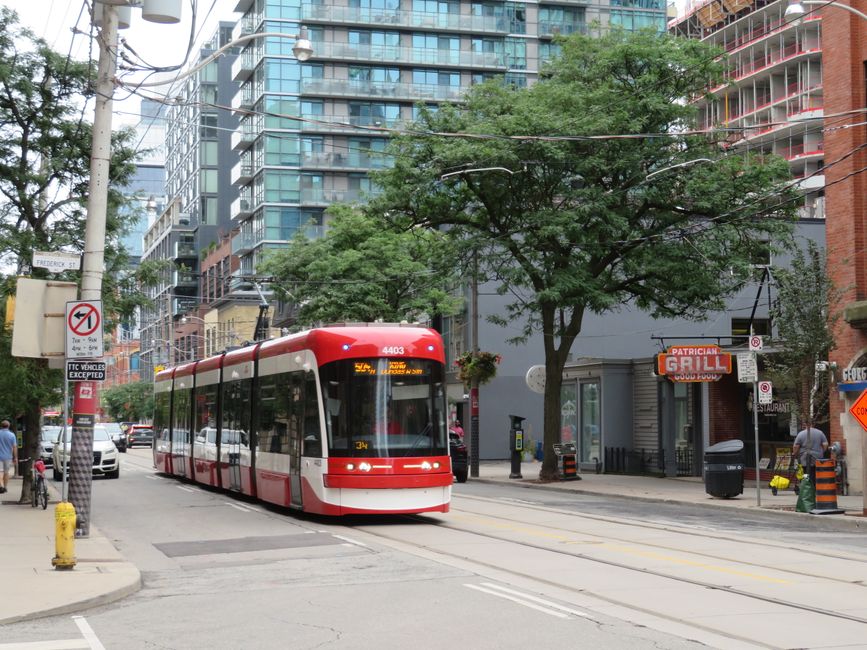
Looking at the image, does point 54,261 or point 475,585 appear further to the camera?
point 54,261

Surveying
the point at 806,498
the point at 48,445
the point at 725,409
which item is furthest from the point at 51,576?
the point at 48,445

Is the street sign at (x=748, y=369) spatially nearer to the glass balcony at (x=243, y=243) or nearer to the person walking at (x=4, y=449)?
the person walking at (x=4, y=449)

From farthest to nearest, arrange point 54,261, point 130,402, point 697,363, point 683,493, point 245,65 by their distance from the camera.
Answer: point 130,402 < point 245,65 < point 697,363 < point 683,493 < point 54,261

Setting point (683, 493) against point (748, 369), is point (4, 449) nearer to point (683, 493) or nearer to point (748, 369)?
point (683, 493)

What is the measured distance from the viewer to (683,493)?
29.3 m

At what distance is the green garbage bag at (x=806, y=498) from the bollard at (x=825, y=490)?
118 millimetres

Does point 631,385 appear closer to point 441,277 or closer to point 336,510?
point 441,277

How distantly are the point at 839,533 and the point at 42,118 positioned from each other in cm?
1778

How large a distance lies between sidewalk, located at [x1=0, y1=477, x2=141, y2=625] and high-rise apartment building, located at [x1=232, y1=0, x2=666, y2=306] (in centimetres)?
6642

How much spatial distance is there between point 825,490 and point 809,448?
6.64ft

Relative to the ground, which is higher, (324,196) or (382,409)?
(324,196)

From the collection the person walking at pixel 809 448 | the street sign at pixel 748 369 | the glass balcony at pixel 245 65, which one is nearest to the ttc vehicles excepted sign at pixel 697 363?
the person walking at pixel 809 448

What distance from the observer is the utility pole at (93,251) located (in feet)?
56.2

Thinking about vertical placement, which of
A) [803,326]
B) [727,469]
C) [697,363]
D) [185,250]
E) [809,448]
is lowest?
[727,469]
